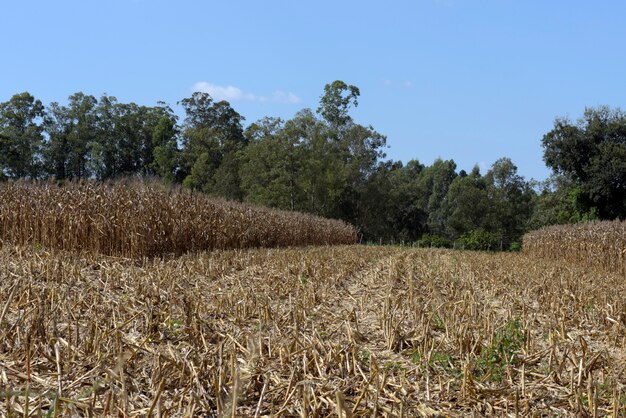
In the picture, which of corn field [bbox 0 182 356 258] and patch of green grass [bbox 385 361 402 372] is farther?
corn field [bbox 0 182 356 258]

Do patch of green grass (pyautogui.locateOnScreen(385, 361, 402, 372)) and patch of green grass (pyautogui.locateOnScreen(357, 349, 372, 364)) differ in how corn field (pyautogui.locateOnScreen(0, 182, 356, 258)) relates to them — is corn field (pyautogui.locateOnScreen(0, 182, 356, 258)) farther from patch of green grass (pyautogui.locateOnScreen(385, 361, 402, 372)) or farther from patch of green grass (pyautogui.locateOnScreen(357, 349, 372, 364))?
patch of green grass (pyautogui.locateOnScreen(385, 361, 402, 372))

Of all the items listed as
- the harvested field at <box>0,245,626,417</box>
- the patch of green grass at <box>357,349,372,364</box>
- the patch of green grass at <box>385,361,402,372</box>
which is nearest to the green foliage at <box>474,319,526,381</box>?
the harvested field at <box>0,245,626,417</box>

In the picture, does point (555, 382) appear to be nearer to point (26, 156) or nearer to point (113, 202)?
point (113, 202)

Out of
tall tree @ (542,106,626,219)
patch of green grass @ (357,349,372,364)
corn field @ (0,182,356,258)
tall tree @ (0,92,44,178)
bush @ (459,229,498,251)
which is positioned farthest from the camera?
tall tree @ (0,92,44,178)

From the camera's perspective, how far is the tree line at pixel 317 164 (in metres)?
44.8

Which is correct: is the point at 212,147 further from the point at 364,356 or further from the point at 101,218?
the point at 364,356

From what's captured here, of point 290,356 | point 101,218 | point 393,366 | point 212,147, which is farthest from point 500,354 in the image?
point 212,147

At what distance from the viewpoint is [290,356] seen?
4.64 meters

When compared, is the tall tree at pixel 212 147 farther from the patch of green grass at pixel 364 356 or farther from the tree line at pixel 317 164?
the patch of green grass at pixel 364 356

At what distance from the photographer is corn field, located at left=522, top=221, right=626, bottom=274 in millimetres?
21234

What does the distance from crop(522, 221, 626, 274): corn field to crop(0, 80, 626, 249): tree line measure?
13648 millimetres

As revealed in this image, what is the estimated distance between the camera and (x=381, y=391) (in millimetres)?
4191

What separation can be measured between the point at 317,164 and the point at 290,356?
5709 centimetres

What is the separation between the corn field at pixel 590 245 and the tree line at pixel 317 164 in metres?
13.6
